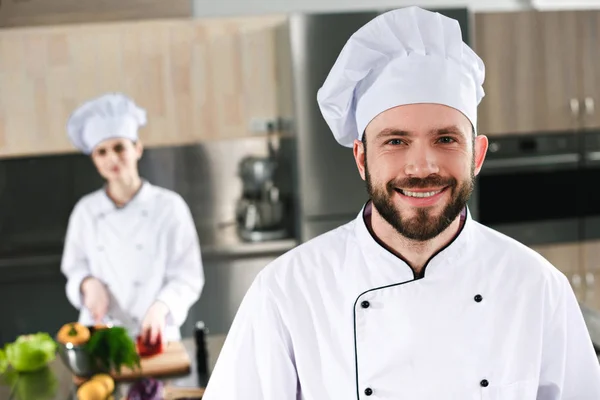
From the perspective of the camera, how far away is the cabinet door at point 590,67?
12.5 feet

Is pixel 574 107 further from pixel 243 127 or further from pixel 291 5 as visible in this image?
pixel 243 127

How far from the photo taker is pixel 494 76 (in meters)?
3.74

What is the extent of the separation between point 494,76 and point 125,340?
7.92 feet

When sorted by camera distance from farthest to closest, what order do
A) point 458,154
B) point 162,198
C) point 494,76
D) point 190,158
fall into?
point 190,158 < point 494,76 < point 162,198 < point 458,154

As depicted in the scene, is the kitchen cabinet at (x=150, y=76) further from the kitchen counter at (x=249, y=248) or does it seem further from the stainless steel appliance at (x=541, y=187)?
Result: the stainless steel appliance at (x=541, y=187)

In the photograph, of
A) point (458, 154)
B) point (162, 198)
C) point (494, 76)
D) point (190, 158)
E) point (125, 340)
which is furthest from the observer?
point (190, 158)

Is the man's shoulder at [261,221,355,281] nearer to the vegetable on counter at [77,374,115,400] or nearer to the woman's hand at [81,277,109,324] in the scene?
the vegetable on counter at [77,374,115,400]

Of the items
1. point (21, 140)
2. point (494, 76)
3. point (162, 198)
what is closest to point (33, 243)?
point (21, 140)

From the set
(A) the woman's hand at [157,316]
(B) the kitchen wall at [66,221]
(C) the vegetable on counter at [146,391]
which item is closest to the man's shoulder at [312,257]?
(C) the vegetable on counter at [146,391]

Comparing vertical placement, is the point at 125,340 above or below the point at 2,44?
below

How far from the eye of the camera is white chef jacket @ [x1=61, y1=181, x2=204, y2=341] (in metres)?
A: 3.39

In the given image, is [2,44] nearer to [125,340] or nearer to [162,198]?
[162,198]

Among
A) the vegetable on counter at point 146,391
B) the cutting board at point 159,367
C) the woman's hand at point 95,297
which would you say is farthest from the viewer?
the woman's hand at point 95,297

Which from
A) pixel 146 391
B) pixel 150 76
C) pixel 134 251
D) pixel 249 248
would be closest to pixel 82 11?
pixel 150 76
